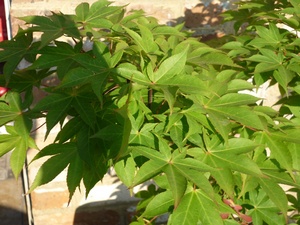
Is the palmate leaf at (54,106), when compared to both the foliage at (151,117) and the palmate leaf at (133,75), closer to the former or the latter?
the foliage at (151,117)

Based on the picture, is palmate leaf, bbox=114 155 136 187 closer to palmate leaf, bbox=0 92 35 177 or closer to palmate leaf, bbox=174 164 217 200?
palmate leaf, bbox=174 164 217 200

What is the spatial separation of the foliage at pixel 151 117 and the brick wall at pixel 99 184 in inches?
21.5

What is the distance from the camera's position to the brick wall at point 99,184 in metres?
1.53

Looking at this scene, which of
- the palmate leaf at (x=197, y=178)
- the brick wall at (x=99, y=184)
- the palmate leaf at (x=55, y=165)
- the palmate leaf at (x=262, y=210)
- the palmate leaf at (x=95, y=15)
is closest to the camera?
the palmate leaf at (x=197, y=178)

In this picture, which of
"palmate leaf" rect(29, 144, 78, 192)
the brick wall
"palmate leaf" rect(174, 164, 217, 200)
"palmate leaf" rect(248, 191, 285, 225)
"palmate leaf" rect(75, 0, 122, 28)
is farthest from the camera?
the brick wall

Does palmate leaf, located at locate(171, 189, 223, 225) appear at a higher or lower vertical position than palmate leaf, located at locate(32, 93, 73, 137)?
lower

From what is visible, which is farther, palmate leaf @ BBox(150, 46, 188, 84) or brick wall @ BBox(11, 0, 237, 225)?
brick wall @ BBox(11, 0, 237, 225)

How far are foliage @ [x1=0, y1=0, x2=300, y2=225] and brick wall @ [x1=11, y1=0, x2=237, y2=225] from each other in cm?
55

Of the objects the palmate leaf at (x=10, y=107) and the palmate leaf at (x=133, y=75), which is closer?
the palmate leaf at (x=133, y=75)

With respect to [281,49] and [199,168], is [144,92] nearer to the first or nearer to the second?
[199,168]

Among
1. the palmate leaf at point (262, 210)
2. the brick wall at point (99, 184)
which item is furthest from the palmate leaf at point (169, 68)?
the brick wall at point (99, 184)

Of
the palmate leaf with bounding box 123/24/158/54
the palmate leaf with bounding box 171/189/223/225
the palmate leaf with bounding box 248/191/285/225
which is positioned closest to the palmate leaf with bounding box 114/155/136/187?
the palmate leaf with bounding box 171/189/223/225

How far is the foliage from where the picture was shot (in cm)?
81

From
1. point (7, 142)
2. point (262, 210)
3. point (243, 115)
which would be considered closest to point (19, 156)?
point (7, 142)
